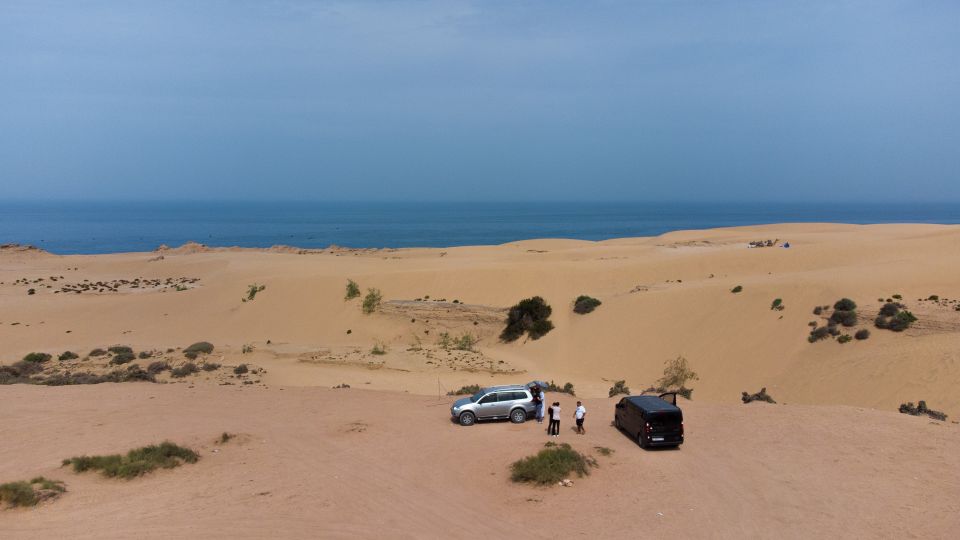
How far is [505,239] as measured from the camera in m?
135

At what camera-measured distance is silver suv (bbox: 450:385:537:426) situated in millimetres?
20297

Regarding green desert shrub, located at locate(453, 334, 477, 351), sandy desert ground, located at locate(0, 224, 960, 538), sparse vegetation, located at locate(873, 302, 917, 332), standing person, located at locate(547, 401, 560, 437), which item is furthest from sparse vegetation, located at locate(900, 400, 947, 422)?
green desert shrub, located at locate(453, 334, 477, 351)

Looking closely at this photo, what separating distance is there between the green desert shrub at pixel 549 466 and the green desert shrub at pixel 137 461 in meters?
8.23

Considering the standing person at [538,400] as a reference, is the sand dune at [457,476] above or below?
below

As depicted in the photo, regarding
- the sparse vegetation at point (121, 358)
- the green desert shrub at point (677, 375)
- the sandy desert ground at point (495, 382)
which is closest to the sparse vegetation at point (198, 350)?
the sandy desert ground at point (495, 382)

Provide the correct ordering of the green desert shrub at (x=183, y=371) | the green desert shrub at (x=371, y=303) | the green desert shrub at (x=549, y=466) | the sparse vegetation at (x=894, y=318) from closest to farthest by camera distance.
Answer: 1. the green desert shrub at (x=549, y=466)
2. the sparse vegetation at (x=894, y=318)
3. the green desert shrub at (x=183, y=371)
4. the green desert shrub at (x=371, y=303)

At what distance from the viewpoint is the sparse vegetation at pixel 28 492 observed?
13664 millimetres

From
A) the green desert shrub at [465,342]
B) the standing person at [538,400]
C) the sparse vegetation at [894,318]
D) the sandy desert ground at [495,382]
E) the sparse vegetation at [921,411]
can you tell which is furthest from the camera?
the green desert shrub at [465,342]

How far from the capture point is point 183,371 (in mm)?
28453

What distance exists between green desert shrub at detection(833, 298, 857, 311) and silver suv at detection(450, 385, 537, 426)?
1793cm

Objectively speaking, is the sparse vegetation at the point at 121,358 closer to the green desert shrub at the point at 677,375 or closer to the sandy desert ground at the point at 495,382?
the sandy desert ground at the point at 495,382

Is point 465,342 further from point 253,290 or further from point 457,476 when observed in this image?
point 457,476

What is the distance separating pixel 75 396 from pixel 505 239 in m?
115

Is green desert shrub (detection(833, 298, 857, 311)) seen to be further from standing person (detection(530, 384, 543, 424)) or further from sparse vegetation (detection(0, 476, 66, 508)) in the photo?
sparse vegetation (detection(0, 476, 66, 508))
